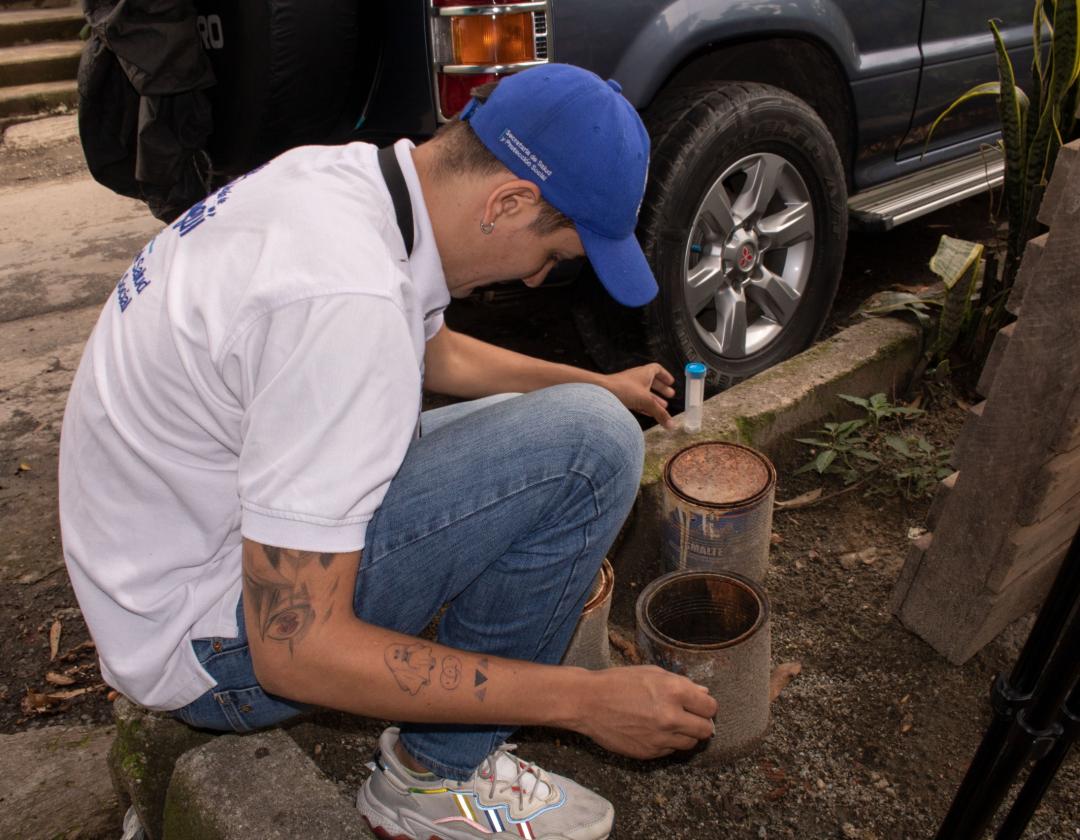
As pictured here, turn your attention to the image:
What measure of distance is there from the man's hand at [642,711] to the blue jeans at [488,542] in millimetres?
297

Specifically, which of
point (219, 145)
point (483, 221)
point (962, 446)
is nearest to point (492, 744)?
point (483, 221)

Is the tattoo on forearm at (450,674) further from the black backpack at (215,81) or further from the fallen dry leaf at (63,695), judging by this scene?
the black backpack at (215,81)

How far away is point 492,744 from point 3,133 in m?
7.76

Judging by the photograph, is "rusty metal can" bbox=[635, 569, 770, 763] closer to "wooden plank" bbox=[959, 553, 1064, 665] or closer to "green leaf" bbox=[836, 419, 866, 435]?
"wooden plank" bbox=[959, 553, 1064, 665]

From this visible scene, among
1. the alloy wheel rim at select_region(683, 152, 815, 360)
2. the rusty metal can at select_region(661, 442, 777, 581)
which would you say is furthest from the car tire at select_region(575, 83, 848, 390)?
the rusty metal can at select_region(661, 442, 777, 581)

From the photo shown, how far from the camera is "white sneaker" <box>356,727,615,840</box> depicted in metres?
1.83

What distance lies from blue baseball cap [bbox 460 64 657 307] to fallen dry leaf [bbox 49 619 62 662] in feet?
6.10

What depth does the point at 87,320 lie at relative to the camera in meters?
4.34

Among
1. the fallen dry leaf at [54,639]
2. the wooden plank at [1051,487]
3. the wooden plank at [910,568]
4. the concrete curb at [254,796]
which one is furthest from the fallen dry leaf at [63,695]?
the wooden plank at [1051,487]

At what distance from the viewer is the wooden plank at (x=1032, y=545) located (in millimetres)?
2074

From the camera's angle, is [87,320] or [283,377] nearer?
[283,377]

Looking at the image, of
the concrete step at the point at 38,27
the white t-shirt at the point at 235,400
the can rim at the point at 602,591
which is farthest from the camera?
the concrete step at the point at 38,27

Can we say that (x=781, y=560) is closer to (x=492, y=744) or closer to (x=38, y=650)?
(x=492, y=744)

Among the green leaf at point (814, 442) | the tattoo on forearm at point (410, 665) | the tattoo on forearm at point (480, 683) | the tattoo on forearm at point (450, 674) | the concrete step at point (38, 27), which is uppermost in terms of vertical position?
the tattoo on forearm at point (410, 665)
